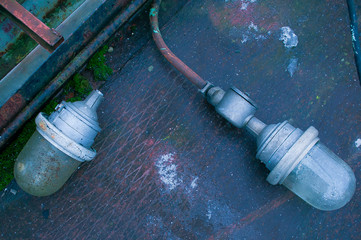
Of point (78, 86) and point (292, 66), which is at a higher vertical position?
point (78, 86)

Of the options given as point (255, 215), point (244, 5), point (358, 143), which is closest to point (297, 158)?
point (255, 215)

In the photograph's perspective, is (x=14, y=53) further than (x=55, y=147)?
Yes

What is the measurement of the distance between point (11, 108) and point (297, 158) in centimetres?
305

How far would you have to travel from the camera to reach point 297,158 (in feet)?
8.48

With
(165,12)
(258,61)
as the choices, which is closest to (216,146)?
(258,61)

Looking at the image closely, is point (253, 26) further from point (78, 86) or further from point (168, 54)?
point (78, 86)

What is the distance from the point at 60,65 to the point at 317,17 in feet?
11.0

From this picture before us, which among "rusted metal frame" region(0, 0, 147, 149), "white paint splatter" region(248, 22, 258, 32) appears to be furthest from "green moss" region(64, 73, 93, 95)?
"white paint splatter" region(248, 22, 258, 32)

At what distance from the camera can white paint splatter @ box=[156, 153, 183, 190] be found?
3.22 metres

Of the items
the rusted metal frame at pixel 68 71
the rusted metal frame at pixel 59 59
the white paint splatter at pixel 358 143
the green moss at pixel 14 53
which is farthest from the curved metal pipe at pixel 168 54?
the white paint splatter at pixel 358 143

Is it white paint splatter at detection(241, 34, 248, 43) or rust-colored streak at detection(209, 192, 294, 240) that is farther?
white paint splatter at detection(241, 34, 248, 43)

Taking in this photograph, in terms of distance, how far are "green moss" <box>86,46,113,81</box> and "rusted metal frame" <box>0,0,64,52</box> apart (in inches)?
42.4

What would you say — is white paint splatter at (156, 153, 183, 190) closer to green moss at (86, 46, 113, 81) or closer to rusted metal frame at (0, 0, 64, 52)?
green moss at (86, 46, 113, 81)

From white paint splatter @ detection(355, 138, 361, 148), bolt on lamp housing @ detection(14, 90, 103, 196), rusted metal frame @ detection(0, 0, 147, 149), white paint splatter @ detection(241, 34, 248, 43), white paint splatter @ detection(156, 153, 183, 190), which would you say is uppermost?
rusted metal frame @ detection(0, 0, 147, 149)
